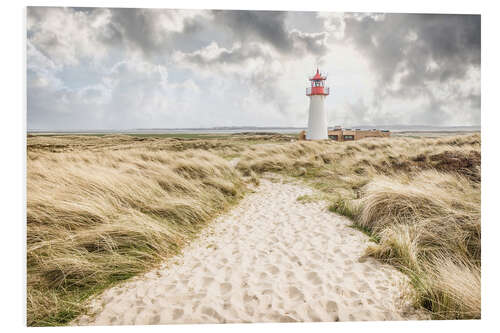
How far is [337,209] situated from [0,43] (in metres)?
4.22

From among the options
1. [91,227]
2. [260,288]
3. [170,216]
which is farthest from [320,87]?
[91,227]

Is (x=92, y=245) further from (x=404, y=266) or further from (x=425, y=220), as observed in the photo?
(x=425, y=220)

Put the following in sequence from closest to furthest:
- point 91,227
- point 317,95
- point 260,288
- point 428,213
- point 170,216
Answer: point 260,288, point 91,227, point 428,213, point 170,216, point 317,95

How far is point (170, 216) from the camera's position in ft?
10.3

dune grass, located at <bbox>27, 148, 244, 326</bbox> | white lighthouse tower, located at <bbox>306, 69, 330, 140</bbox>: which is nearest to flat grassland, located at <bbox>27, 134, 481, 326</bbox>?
dune grass, located at <bbox>27, 148, 244, 326</bbox>

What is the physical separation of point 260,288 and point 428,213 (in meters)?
2.18

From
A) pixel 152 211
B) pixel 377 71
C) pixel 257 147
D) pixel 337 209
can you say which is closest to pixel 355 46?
pixel 377 71

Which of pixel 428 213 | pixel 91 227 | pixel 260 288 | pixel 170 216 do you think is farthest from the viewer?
pixel 170 216

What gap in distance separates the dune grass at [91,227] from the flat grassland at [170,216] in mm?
10

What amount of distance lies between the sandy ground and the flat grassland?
16 centimetres

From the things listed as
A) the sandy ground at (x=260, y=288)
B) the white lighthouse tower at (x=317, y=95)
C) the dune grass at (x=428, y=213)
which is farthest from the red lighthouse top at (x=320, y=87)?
the sandy ground at (x=260, y=288)

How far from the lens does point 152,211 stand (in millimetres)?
3139

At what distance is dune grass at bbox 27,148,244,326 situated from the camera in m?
2.03

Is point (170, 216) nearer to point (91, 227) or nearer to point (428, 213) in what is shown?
point (91, 227)
